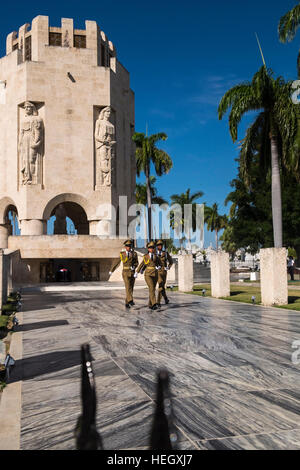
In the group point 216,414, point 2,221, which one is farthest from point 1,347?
point 2,221

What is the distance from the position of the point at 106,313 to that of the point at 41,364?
A: 5.86 m

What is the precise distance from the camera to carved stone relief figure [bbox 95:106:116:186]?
122 ft

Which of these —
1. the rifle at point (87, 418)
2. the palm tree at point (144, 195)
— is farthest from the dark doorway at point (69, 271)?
the rifle at point (87, 418)

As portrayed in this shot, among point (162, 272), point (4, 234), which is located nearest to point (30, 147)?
point (4, 234)

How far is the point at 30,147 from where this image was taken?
35.7 meters

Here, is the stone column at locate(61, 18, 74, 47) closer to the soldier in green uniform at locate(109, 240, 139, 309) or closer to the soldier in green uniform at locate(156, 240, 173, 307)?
the soldier in green uniform at locate(156, 240, 173, 307)

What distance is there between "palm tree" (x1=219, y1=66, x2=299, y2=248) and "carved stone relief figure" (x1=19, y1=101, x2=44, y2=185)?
20.9 m

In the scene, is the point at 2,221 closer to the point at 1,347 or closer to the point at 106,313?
the point at 106,313

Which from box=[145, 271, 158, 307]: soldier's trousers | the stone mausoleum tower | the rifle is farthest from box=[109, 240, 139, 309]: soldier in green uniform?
the stone mausoleum tower

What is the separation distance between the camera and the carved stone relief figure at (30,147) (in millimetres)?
35719

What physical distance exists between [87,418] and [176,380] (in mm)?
1464

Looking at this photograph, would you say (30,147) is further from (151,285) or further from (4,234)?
(151,285)

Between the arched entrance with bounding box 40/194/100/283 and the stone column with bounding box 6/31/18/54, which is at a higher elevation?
the stone column with bounding box 6/31/18/54

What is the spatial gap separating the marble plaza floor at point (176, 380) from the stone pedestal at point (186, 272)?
9758 mm
